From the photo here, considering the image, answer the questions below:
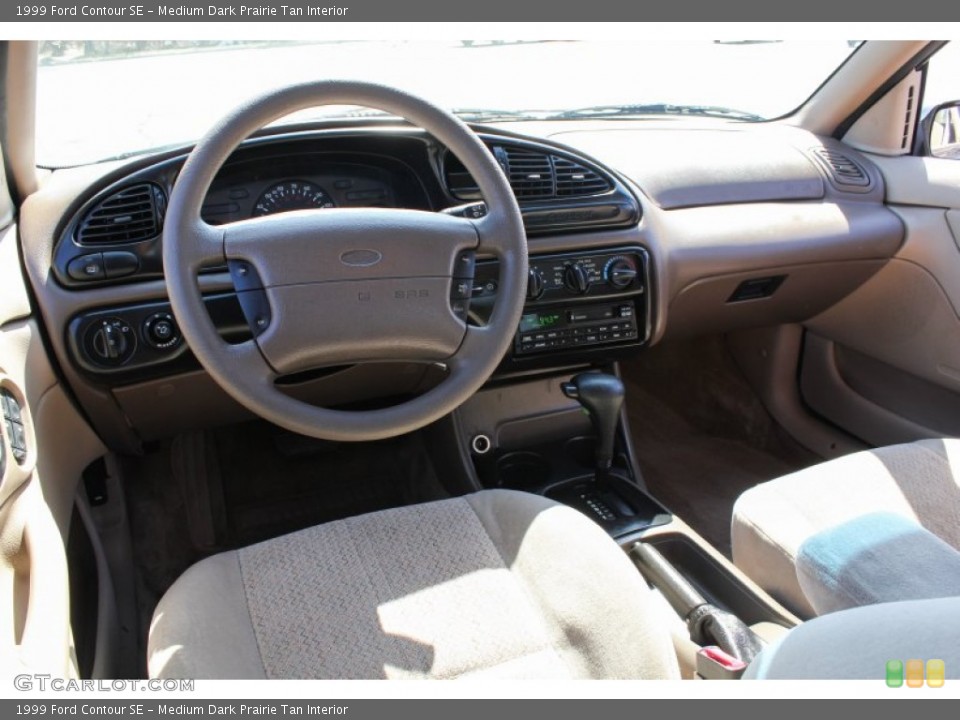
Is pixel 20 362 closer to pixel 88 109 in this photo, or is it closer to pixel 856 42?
pixel 88 109

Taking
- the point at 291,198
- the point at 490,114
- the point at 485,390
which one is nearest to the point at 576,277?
the point at 485,390

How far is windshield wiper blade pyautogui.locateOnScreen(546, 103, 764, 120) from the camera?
2.42m

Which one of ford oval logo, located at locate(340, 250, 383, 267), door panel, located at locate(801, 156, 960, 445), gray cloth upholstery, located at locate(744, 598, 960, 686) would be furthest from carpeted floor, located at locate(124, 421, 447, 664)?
gray cloth upholstery, located at locate(744, 598, 960, 686)

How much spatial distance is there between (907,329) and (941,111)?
0.65 meters

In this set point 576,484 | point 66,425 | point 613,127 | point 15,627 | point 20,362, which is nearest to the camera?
point 15,627

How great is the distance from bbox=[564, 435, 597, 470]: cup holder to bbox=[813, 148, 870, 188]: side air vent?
99 centimetres

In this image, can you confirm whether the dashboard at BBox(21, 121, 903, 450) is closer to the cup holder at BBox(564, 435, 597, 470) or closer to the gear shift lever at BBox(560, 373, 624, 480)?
the gear shift lever at BBox(560, 373, 624, 480)

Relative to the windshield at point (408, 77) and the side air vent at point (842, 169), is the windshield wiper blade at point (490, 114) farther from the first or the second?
the side air vent at point (842, 169)

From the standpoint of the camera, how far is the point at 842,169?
2434mm

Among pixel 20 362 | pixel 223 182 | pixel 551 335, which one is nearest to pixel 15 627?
pixel 20 362

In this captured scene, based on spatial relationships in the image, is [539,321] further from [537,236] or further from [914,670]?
[914,670]

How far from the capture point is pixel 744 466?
8.77ft

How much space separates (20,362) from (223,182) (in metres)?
0.53

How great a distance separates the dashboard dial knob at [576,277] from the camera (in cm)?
200
